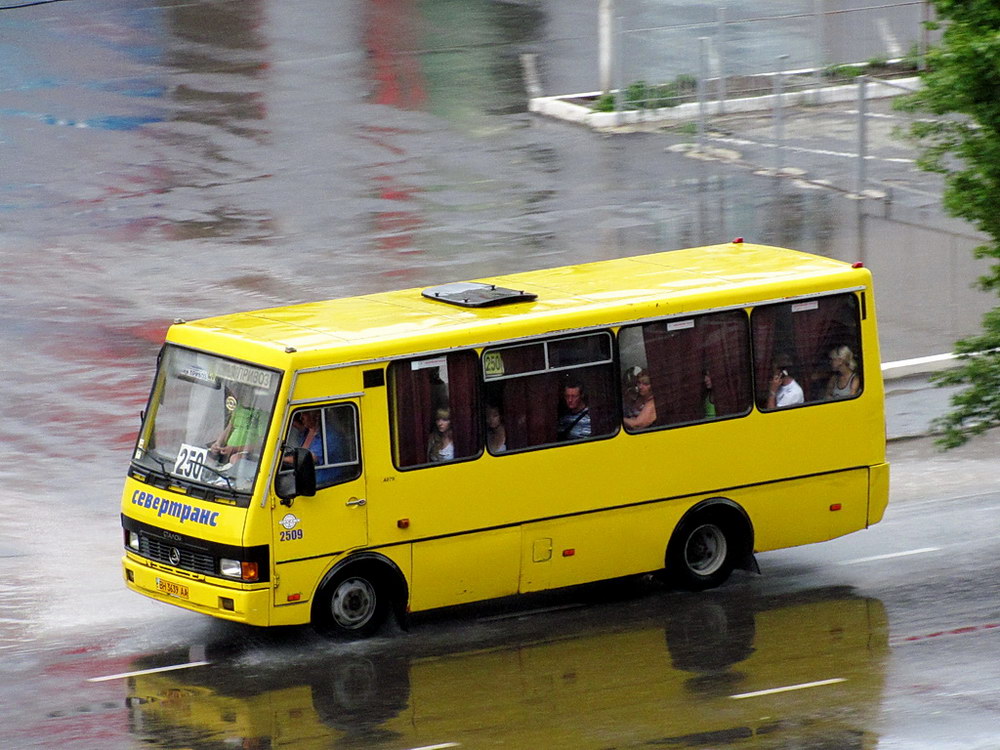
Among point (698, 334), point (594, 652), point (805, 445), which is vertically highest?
point (698, 334)

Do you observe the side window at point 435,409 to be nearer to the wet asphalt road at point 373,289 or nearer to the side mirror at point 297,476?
the side mirror at point 297,476

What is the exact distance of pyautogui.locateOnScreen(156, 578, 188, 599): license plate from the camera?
45.4 ft

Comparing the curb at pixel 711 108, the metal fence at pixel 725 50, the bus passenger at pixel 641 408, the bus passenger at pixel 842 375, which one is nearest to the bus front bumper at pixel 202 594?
the bus passenger at pixel 641 408

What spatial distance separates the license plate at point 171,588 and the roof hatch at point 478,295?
3138mm

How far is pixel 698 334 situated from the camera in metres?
15.3

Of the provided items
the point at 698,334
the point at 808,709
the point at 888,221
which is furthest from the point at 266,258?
the point at 808,709

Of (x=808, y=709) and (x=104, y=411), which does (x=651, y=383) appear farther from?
(x=104, y=411)

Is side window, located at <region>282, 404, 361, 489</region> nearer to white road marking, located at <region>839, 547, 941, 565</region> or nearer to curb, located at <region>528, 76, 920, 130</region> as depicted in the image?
white road marking, located at <region>839, 547, 941, 565</region>

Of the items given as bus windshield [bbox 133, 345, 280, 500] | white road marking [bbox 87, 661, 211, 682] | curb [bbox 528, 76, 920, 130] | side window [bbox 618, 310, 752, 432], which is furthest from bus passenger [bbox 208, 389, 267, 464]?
curb [bbox 528, 76, 920, 130]

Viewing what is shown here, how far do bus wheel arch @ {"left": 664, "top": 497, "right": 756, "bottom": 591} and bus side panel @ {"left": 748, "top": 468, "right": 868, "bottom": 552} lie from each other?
11cm

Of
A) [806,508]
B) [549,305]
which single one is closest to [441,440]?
[549,305]

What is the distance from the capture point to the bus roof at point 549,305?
14125 mm

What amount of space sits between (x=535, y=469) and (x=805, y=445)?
8.45ft

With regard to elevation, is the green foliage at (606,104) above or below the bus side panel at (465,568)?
above
